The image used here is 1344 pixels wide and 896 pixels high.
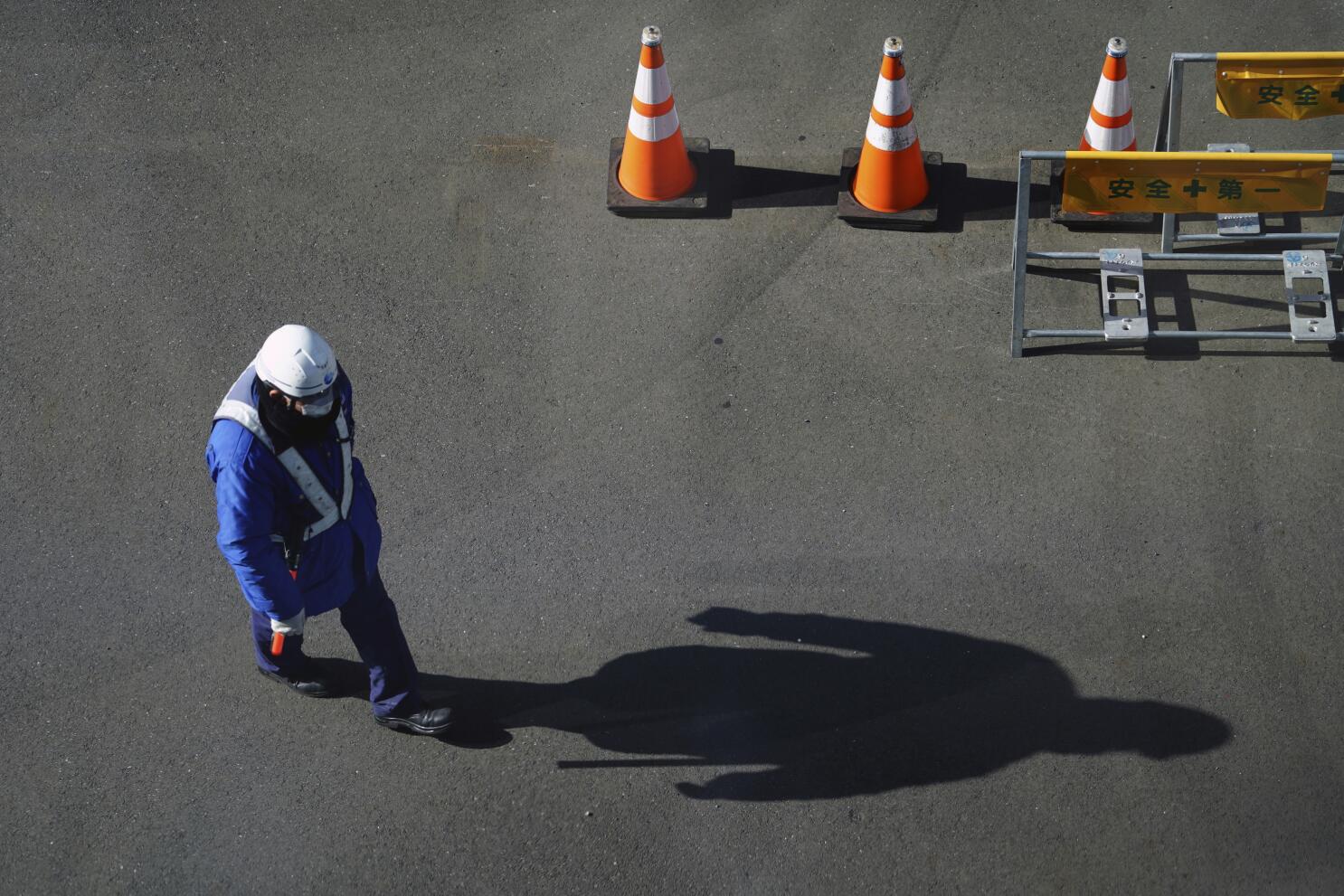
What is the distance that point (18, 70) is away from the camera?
812cm

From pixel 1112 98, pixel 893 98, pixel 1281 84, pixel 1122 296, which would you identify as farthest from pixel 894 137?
pixel 1281 84

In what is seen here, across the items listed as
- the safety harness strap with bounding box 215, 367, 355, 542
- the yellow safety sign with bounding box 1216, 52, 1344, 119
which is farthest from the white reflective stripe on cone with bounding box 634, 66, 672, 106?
the safety harness strap with bounding box 215, 367, 355, 542

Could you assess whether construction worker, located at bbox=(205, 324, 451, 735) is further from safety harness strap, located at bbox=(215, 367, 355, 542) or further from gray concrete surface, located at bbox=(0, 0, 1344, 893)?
gray concrete surface, located at bbox=(0, 0, 1344, 893)

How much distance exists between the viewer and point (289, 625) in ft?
17.0

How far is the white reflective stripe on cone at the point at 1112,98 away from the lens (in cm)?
712

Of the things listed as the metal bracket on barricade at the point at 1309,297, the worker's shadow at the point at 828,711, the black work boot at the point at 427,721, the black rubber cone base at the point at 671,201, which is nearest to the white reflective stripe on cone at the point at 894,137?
the black rubber cone base at the point at 671,201

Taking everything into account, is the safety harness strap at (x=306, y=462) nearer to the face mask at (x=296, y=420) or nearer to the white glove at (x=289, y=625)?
the face mask at (x=296, y=420)

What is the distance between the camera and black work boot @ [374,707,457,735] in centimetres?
579

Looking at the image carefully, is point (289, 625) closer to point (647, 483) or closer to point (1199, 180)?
point (647, 483)

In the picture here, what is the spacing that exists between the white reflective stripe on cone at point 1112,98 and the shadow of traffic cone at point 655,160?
1.91 metres

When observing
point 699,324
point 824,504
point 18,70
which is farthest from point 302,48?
point 824,504

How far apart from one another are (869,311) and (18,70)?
4.75 meters

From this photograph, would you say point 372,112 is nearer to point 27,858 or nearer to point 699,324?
point 699,324

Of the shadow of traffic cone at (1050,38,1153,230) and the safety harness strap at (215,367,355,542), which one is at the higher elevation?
the shadow of traffic cone at (1050,38,1153,230)
